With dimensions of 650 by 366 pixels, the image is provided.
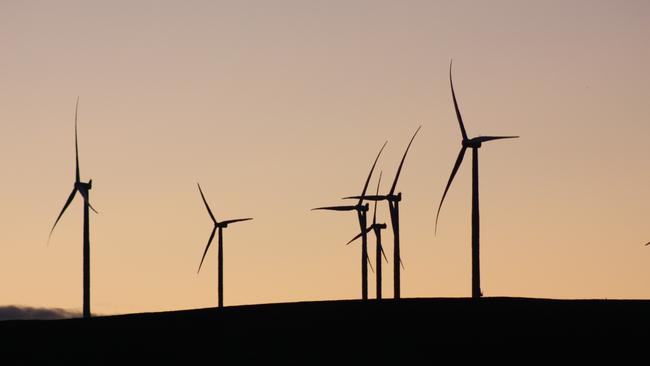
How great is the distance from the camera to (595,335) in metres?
122

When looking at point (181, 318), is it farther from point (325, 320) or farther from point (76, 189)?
point (76, 189)

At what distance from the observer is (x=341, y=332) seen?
131 meters

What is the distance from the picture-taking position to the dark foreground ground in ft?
400

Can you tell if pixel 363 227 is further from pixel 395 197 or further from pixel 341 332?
pixel 341 332

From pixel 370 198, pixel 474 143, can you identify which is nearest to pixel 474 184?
pixel 474 143

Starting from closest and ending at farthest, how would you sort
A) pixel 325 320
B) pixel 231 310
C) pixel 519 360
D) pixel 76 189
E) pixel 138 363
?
pixel 519 360 → pixel 138 363 → pixel 325 320 → pixel 231 310 → pixel 76 189

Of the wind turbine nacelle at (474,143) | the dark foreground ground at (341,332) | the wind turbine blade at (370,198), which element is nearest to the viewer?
the dark foreground ground at (341,332)

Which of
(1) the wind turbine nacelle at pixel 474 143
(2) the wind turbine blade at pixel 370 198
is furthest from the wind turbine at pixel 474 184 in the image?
(2) the wind turbine blade at pixel 370 198

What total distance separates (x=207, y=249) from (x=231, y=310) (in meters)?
28.2

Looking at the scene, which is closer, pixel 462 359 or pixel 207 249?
pixel 462 359

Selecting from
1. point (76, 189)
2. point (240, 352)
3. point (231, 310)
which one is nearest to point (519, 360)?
point (240, 352)

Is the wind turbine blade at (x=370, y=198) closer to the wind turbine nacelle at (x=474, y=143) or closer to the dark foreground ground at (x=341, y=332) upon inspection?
the dark foreground ground at (x=341, y=332)

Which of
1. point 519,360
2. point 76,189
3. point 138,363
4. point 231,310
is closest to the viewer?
point 519,360

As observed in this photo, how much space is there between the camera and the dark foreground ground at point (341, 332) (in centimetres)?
12200
